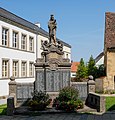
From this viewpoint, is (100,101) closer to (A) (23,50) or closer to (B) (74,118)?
(B) (74,118)

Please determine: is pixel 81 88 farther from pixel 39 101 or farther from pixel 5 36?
pixel 5 36

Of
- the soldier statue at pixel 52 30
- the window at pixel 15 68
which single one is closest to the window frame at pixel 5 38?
the window at pixel 15 68

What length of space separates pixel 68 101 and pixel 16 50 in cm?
1713

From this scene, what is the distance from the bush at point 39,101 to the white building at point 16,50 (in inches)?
472

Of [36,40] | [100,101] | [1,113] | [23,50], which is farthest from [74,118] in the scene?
[36,40]

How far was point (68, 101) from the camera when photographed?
14648mm

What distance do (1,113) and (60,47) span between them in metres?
5.59

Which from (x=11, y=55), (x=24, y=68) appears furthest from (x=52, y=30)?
(x=24, y=68)

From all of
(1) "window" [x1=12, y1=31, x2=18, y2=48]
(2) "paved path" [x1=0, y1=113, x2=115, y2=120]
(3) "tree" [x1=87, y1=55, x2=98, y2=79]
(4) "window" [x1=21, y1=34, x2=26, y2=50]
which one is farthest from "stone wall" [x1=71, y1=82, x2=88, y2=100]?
(3) "tree" [x1=87, y1=55, x2=98, y2=79]

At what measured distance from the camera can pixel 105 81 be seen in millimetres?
30984

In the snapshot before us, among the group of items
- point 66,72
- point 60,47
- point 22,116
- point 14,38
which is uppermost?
point 14,38

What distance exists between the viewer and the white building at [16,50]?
27.3 meters

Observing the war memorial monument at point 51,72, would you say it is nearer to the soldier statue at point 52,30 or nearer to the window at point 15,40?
the soldier statue at point 52,30

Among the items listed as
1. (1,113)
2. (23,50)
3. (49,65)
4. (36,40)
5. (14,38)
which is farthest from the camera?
(36,40)
